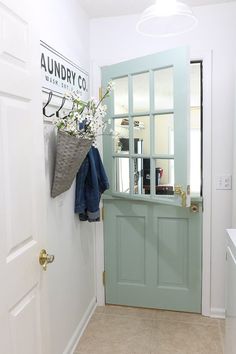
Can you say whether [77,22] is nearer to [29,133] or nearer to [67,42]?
[67,42]

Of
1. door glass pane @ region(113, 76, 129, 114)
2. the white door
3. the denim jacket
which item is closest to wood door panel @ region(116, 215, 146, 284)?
the denim jacket

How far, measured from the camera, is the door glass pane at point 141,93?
7.95ft

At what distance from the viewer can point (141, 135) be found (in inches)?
98.2

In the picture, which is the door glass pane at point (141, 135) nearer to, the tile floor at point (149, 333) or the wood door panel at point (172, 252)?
the wood door panel at point (172, 252)

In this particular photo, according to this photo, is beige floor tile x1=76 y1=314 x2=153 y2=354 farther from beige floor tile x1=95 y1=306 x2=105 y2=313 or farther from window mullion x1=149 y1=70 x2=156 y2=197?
window mullion x1=149 y1=70 x2=156 y2=197

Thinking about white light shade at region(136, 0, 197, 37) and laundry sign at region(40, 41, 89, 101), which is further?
white light shade at region(136, 0, 197, 37)

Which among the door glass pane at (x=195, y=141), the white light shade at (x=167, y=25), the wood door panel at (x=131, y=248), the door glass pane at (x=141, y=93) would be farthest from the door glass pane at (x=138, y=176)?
the door glass pane at (x=195, y=141)

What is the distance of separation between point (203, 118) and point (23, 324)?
1913 millimetres

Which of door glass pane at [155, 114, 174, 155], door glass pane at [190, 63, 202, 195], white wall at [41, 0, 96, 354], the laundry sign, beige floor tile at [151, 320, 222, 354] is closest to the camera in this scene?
the laundry sign

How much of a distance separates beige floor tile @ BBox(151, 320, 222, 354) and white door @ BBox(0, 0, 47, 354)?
3.90ft

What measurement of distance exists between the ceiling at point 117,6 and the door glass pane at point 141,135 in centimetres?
83

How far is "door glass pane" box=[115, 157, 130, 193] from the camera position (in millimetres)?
2611

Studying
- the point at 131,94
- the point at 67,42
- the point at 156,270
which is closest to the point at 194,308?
the point at 156,270

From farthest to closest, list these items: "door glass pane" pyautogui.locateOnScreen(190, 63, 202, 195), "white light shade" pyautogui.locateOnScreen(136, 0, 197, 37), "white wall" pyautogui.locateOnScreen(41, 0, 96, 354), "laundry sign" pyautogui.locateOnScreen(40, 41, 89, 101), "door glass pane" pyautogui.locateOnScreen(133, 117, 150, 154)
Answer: "door glass pane" pyautogui.locateOnScreen(190, 63, 202, 195)
"door glass pane" pyautogui.locateOnScreen(133, 117, 150, 154)
"white light shade" pyautogui.locateOnScreen(136, 0, 197, 37)
"white wall" pyautogui.locateOnScreen(41, 0, 96, 354)
"laundry sign" pyautogui.locateOnScreen(40, 41, 89, 101)
